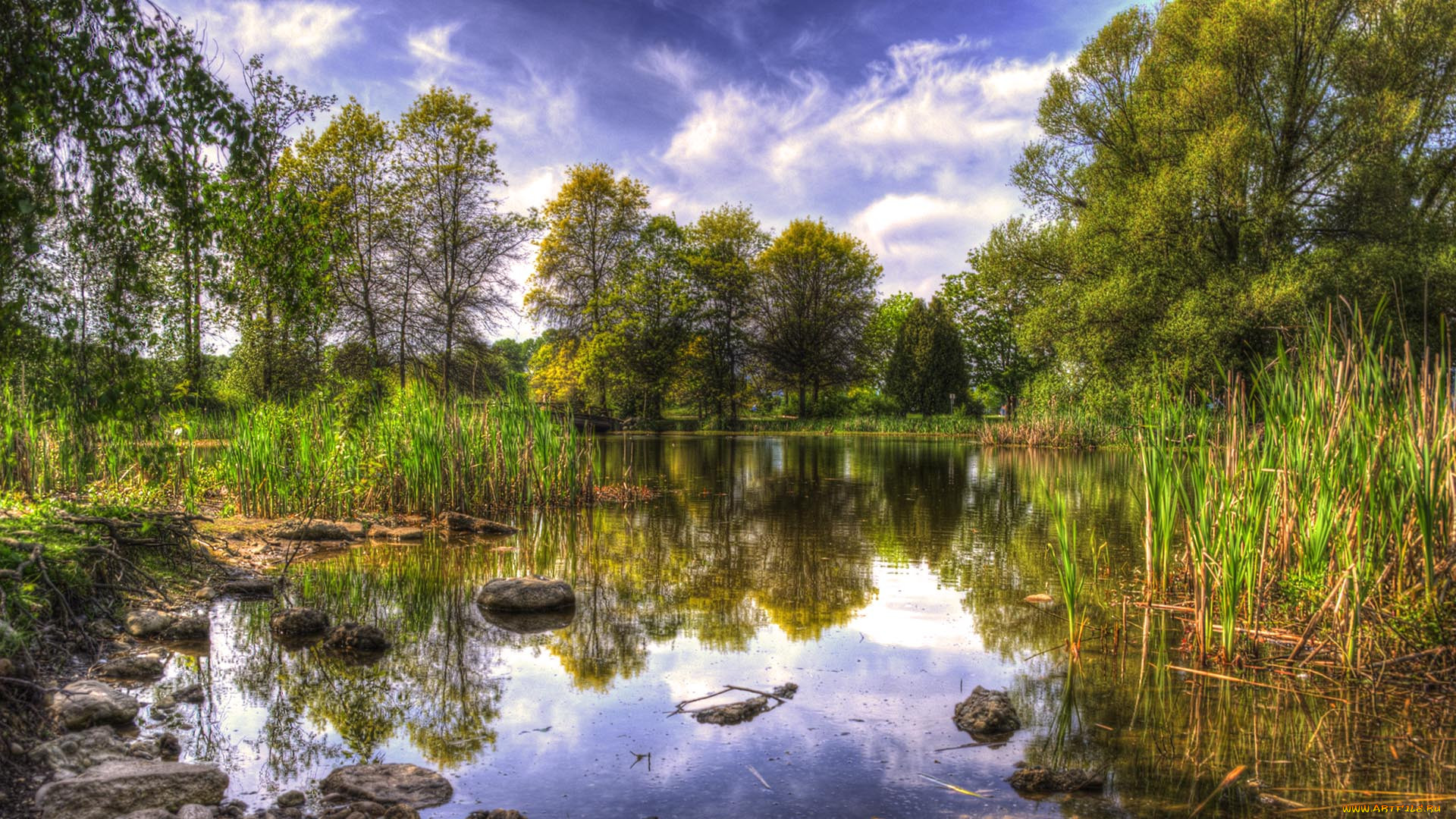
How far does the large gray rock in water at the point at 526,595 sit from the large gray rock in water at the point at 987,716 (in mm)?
3298

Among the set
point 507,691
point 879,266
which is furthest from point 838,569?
point 879,266

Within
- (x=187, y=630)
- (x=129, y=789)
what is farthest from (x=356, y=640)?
(x=129, y=789)

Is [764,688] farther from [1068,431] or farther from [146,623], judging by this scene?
[1068,431]

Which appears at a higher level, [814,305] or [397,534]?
[814,305]

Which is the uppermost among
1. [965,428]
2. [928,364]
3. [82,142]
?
[928,364]

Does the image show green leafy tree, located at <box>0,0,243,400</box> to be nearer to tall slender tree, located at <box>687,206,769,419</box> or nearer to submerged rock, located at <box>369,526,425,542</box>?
submerged rock, located at <box>369,526,425,542</box>

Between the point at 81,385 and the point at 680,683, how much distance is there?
131 inches

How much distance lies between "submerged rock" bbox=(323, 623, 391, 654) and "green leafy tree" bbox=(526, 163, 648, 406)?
113ft

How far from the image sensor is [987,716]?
3.95 metres

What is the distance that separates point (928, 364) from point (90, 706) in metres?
44.1

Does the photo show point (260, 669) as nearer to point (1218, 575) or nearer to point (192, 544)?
point (192, 544)

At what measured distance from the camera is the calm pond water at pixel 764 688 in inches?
131

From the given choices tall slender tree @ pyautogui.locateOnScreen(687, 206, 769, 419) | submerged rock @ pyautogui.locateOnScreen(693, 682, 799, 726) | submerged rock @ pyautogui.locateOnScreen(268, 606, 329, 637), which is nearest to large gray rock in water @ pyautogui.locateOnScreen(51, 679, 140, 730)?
submerged rock @ pyautogui.locateOnScreen(268, 606, 329, 637)

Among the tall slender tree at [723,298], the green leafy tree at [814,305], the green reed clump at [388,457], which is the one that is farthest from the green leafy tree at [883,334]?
the green reed clump at [388,457]
